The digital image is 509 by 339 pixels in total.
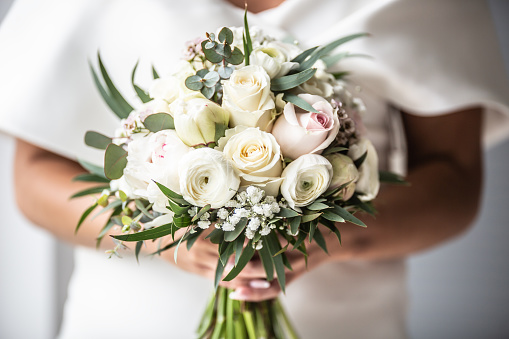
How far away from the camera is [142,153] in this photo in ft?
1.92

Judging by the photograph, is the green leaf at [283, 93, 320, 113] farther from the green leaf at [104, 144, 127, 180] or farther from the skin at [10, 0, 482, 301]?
the skin at [10, 0, 482, 301]

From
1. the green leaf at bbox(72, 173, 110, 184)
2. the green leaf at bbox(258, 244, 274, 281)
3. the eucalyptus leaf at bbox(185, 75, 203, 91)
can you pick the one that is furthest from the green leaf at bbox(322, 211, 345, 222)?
the green leaf at bbox(72, 173, 110, 184)

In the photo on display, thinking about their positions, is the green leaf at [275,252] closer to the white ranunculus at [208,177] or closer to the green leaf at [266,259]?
the green leaf at [266,259]

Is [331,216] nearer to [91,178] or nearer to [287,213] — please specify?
[287,213]

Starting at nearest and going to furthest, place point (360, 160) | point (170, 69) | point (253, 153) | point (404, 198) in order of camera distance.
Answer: point (253, 153), point (360, 160), point (170, 69), point (404, 198)

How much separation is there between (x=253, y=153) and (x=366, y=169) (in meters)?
0.18

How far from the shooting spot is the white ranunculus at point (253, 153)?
0.54m

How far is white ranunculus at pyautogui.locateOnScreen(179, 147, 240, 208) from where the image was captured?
0.53m

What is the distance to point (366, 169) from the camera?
649 mm

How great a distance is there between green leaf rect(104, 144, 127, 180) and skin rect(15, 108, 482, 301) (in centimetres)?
23

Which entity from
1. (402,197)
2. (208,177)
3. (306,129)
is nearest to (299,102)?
(306,129)

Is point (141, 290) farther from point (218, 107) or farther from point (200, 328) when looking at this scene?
point (218, 107)

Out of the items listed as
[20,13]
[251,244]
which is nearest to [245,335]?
[251,244]

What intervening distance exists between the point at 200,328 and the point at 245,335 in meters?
0.10
